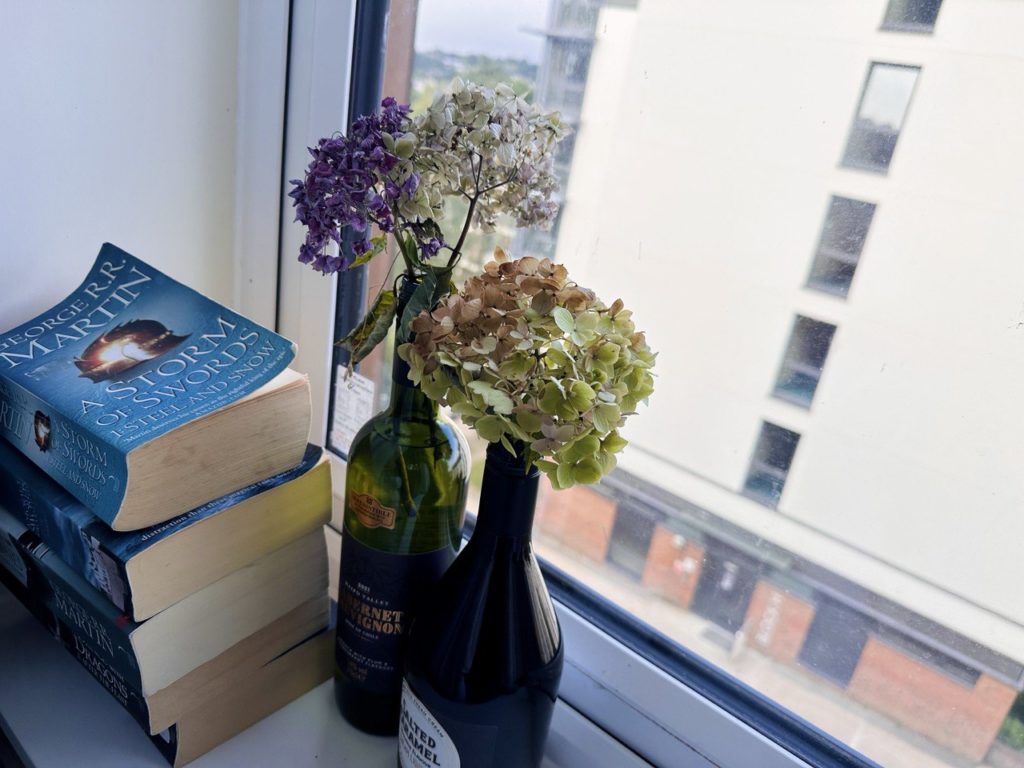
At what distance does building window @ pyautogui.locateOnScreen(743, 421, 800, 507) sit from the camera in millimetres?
567

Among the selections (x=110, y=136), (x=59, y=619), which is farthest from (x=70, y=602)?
(x=110, y=136)

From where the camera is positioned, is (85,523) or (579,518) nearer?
(85,523)

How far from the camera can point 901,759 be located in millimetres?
550

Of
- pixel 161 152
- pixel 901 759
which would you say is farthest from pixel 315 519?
pixel 901 759

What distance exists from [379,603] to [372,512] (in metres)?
0.07

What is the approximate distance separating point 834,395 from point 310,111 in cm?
52

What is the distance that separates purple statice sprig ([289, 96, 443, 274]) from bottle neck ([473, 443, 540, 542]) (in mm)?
155

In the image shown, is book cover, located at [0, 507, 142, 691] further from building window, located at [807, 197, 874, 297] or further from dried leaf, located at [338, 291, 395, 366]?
building window, located at [807, 197, 874, 297]

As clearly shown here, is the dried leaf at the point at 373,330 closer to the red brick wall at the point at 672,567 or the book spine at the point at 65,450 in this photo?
the book spine at the point at 65,450

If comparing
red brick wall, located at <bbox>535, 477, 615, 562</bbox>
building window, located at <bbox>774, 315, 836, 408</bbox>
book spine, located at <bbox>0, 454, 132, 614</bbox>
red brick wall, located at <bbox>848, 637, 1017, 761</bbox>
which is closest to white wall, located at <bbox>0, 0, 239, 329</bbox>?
book spine, located at <bbox>0, 454, 132, 614</bbox>

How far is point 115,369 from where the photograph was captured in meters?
0.57

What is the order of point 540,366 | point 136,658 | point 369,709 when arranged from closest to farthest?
point 540,366 → point 136,658 → point 369,709

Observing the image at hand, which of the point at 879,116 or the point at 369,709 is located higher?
the point at 879,116

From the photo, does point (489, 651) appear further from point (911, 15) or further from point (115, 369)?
point (911, 15)
